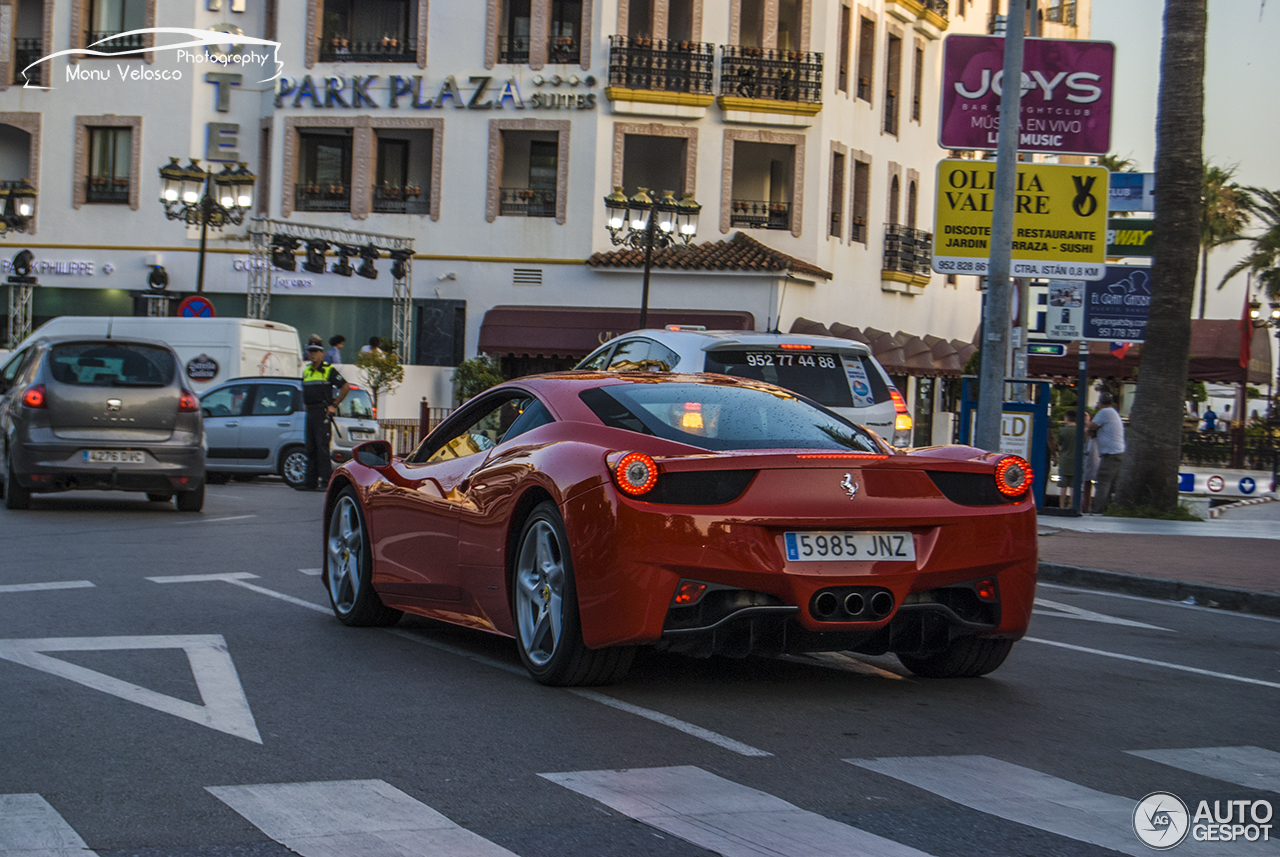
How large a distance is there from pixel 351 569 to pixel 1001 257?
933cm

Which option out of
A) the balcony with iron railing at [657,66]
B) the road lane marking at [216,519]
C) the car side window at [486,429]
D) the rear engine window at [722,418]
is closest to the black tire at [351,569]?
the car side window at [486,429]

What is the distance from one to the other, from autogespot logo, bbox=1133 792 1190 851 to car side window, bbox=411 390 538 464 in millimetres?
3261

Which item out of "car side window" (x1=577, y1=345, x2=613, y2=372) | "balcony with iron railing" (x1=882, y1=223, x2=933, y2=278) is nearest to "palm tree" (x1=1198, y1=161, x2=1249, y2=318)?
"balcony with iron railing" (x1=882, y1=223, x2=933, y2=278)

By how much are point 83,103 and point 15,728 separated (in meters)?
37.6

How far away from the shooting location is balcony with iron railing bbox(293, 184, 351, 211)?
38250 mm

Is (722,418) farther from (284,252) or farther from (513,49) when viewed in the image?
(513,49)

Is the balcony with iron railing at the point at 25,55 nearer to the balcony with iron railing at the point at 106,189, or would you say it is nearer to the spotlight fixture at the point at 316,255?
the balcony with iron railing at the point at 106,189

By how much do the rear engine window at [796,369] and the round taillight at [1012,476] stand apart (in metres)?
6.13

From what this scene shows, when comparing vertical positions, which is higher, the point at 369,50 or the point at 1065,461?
the point at 369,50

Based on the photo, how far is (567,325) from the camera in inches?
1422

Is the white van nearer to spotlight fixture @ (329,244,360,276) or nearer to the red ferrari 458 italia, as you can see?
spotlight fixture @ (329,244,360,276)

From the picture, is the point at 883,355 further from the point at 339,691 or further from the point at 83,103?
the point at 339,691

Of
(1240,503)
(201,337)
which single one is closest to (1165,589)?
(1240,503)

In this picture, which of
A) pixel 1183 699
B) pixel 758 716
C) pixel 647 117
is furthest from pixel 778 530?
pixel 647 117
